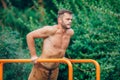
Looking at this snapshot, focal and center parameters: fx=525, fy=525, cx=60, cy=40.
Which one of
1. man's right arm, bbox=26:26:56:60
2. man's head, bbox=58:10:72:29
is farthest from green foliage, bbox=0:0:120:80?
man's right arm, bbox=26:26:56:60

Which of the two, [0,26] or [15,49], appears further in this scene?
[0,26]

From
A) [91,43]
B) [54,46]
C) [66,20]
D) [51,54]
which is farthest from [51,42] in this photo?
[91,43]

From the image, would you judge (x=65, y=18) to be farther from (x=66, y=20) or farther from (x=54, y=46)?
(x=54, y=46)

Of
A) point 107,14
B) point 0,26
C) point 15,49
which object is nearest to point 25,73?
point 15,49

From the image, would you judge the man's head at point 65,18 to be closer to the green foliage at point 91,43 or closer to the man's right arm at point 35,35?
the man's right arm at point 35,35

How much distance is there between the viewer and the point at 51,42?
760cm

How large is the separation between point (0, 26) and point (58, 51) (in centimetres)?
637

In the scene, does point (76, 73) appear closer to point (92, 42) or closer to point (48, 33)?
point (92, 42)

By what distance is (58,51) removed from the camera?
760 cm

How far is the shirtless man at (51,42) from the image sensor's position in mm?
7539

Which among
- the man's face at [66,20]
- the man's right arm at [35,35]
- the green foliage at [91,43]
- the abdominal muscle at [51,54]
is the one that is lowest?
the green foliage at [91,43]

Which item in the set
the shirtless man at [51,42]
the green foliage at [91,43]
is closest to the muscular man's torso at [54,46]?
the shirtless man at [51,42]

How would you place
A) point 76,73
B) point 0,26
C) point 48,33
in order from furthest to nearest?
point 0,26
point 76,73
point 48,33

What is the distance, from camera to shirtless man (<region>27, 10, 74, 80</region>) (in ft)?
24.7
